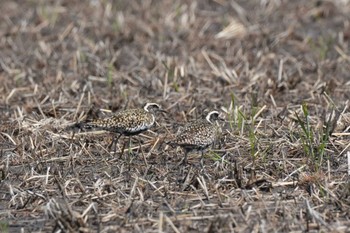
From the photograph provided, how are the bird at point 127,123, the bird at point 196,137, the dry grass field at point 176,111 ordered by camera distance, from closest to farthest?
the dry grass field at point 176,111
the bird at point 196,137
the bird at point 127,123

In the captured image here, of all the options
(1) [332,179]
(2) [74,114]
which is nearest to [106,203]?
(1) [332,179]

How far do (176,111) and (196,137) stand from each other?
2.13 meters

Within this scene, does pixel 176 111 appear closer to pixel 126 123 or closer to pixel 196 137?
pixel 126 123

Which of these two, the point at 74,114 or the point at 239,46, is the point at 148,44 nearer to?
the point at 239,46

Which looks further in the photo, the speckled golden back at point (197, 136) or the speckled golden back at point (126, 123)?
the speckled golden back at point (126, 123)

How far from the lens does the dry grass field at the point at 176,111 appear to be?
7.82 metres

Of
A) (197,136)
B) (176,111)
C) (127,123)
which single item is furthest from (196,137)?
(176,111)

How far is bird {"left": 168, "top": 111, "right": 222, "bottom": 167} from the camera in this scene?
29.3ft

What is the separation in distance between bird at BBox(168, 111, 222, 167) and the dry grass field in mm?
195

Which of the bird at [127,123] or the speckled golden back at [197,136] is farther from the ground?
the speckled golden back at [197,136]

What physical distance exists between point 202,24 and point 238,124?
17.0 ft

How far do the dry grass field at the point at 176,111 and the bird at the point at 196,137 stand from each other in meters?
0.19

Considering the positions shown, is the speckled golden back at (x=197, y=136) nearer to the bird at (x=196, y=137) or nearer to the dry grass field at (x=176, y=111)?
the bird at (x=196, y=137)

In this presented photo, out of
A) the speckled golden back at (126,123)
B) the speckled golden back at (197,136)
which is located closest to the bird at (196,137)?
the speckled golden back at (197,136)
